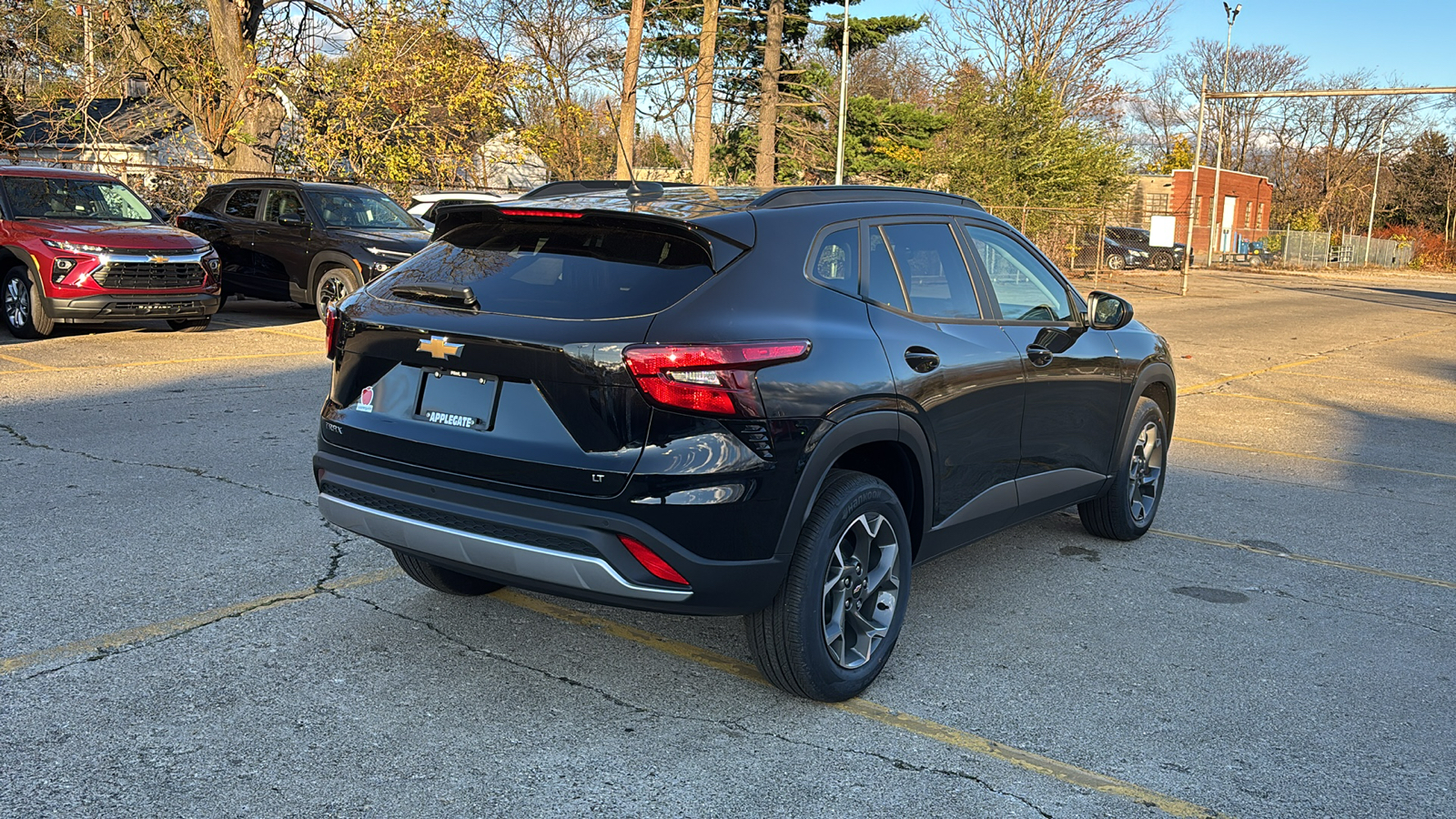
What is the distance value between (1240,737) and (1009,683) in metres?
0.77

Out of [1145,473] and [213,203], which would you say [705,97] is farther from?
[1145,473]

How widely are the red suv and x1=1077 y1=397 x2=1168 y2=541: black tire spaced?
1087cm

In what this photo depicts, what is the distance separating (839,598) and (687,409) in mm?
951

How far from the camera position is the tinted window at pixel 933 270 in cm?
459

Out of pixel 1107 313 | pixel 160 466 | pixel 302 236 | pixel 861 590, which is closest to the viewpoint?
pixel 861 590

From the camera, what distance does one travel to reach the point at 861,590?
4211 millimetres

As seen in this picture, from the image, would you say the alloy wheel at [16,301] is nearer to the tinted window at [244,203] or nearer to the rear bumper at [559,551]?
the tinted window at [244,203]

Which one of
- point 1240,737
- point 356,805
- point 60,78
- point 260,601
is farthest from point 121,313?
point 60,78

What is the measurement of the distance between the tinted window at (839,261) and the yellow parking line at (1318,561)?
126 inches

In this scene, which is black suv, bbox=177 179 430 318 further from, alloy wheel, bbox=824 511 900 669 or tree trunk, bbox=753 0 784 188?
tree trunk, bbox=753 0 784 188

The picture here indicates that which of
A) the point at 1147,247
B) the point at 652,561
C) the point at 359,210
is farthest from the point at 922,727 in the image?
the point at 1147,247

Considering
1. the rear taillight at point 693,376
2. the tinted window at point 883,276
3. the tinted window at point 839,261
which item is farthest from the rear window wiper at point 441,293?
the tinted window at point 883,276

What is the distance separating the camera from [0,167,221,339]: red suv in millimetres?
12859

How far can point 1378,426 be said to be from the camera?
11.0 meters
